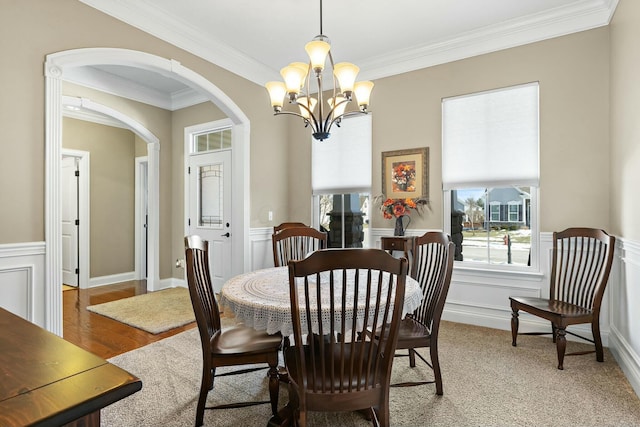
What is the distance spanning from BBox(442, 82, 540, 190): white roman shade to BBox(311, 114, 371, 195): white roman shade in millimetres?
932

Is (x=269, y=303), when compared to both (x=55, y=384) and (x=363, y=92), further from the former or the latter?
(x=363, y=92)

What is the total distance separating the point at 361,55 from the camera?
3.94 meters

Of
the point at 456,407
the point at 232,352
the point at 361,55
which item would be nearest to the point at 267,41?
the point at 361,55

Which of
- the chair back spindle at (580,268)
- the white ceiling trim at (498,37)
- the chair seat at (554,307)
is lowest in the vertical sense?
the chair seat at (554,307)

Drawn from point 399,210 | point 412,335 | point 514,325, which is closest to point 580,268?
point 514,325

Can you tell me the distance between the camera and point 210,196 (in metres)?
5.05

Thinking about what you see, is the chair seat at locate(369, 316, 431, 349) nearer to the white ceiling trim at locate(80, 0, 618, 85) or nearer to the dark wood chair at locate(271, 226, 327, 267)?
the dark wood chair at locate(271, 226, 327, 267)

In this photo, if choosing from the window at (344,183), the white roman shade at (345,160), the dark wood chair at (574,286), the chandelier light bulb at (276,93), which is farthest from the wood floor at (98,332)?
the dark wood chair at (574,286)

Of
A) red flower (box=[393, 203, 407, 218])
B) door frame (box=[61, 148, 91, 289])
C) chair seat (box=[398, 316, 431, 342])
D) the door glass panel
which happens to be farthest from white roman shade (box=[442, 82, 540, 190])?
door frame (box=[61, 148, 91, 289])

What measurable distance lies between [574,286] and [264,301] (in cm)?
272

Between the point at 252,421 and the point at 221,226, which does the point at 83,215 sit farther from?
the point at 252,421

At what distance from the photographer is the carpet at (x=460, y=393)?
197 cm

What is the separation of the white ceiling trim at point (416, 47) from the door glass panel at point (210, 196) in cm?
150

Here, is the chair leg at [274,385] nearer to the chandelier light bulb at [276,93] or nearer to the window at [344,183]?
the chandelier light bulb at [276,93]
